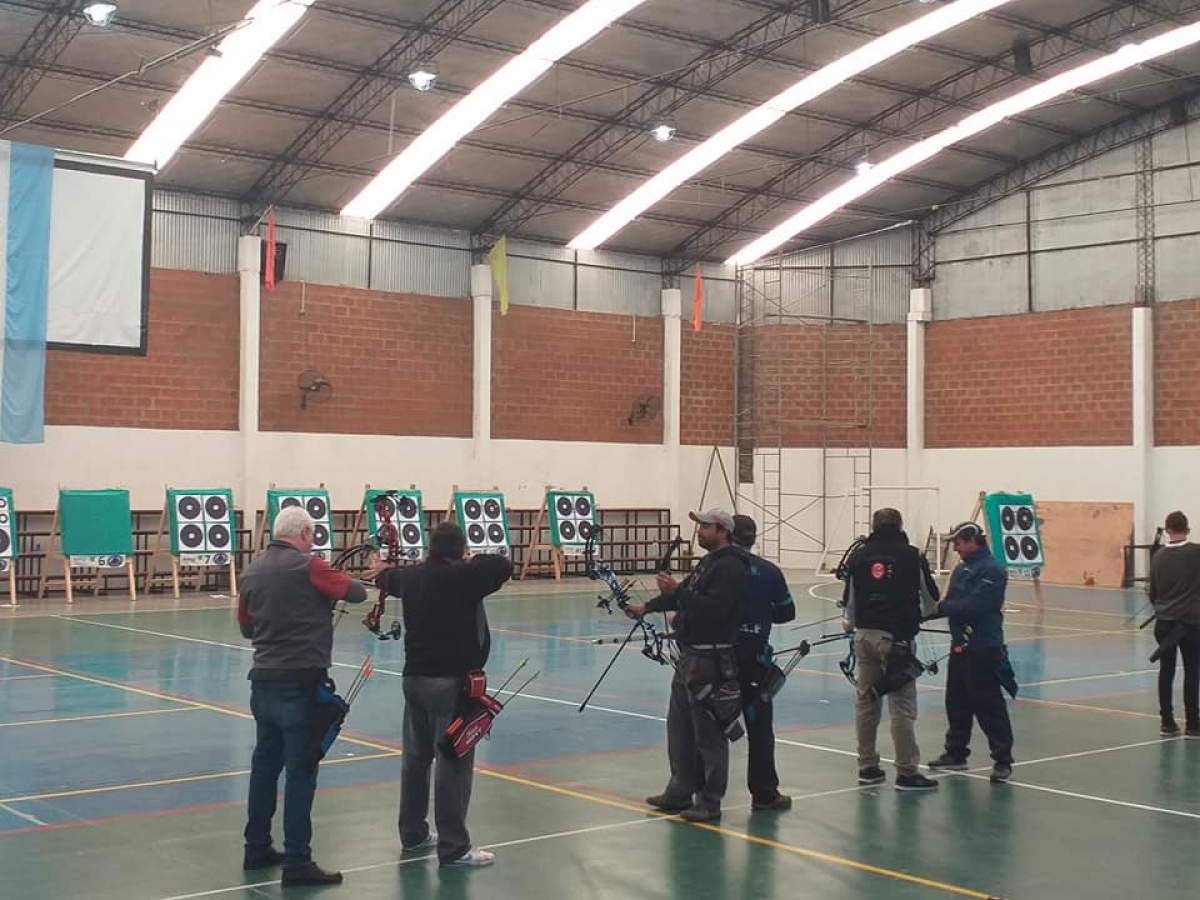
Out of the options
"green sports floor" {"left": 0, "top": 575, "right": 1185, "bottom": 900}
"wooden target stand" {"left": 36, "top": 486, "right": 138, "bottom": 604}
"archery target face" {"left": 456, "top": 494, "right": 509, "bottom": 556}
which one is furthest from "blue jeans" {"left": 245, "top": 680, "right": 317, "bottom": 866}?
"archery target face" {"left": 456, "top": 494, "right": 509, "bottom": 556}

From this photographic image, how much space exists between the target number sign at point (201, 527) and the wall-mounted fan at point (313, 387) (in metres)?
2.65

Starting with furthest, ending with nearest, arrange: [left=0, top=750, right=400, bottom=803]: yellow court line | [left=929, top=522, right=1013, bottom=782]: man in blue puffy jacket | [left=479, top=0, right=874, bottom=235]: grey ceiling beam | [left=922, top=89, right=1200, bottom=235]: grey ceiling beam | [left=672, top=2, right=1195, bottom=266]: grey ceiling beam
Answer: [left=922, top=89, right=1200, bottom=235]: grey ceiling beam, [left=672, top=2, right=1195, bottom=266]: grey ceiling beam, [left=479, top=0, right=874, bottom=235]: grey ceiling beam, [left=929, top=522, right=1013, bottom=782]: man in blue puffy jacket, [left=0, top=750, right=400, bottom=803]: yellow court line

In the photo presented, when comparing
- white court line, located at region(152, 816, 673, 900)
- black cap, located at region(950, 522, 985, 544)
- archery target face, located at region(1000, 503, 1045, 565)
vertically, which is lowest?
white court line, located at region(152, 816, 673, 900)

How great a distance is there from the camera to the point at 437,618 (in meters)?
6.87

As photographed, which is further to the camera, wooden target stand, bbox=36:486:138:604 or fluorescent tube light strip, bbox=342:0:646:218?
wooden target stand, bbox=36:486:138:604

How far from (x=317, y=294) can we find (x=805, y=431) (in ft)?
37.5

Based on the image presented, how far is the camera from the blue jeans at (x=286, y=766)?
258 inches

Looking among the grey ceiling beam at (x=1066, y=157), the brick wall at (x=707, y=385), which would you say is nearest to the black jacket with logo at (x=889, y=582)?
the grey ceiling beam at (x=1066, y=157)

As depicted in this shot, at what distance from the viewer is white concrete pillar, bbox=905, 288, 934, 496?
30.9 metres

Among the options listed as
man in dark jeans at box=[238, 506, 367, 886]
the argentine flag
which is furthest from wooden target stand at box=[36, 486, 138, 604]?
man in dark jeans at box=[238, 506, 367, 886]

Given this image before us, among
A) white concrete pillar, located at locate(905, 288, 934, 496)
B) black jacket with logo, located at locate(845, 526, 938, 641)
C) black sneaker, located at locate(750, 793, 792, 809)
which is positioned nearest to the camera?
black sneaker, located at locate(750, 793, 792, 809)

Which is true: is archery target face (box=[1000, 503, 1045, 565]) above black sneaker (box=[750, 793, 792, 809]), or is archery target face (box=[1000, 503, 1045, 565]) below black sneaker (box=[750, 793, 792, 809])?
above

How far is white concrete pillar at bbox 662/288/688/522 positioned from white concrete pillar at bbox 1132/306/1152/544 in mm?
9281

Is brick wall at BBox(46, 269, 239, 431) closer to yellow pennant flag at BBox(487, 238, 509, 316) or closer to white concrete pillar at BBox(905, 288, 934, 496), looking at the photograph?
yellow pennant flag at BBox(487, 238, 509, 316)
